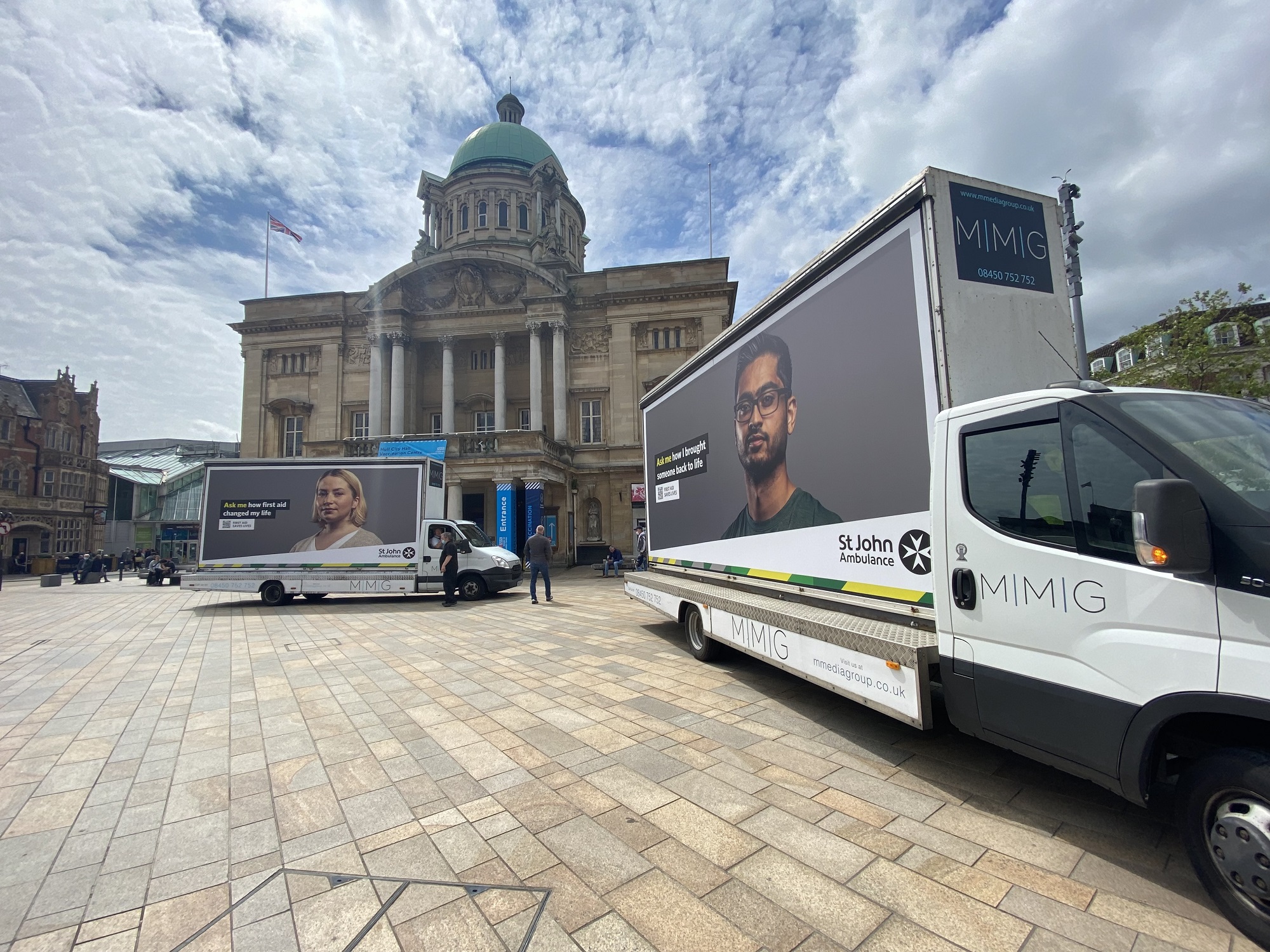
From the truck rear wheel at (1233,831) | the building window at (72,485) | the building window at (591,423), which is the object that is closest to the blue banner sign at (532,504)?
the building window at (591,423)

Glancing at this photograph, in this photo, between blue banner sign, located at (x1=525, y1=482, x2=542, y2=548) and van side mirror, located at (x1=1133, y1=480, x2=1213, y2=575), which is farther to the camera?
blue banner sign, located at (x1=525, y1=482, x2=542, y2=548)

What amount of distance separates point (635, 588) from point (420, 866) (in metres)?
7.04

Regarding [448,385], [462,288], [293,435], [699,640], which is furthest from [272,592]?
[293,435]

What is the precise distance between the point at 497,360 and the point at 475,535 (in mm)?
19102

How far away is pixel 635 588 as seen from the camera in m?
9.95

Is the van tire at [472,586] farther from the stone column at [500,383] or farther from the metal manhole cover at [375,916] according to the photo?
the stone column at [500,383]

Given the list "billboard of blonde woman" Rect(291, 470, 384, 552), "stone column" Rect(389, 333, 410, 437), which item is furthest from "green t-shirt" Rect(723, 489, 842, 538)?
"stone column" Rect(389, 333, 410, 437)

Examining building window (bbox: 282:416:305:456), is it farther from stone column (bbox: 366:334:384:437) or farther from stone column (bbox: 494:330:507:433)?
stone column (bbox: 494:330:507:433)

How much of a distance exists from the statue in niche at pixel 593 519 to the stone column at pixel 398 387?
11.5 metres

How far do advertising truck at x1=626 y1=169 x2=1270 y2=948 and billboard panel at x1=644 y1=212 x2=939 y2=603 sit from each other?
24 millimetres

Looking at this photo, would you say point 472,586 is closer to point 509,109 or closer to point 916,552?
point 916,552

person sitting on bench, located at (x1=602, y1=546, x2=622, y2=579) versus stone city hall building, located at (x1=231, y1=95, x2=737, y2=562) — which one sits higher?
stone city hall building, located at (x1=231, y1=95, x2=737, y2=562)

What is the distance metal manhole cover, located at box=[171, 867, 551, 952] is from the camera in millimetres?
2428

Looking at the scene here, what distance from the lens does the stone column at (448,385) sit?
1304 inches
